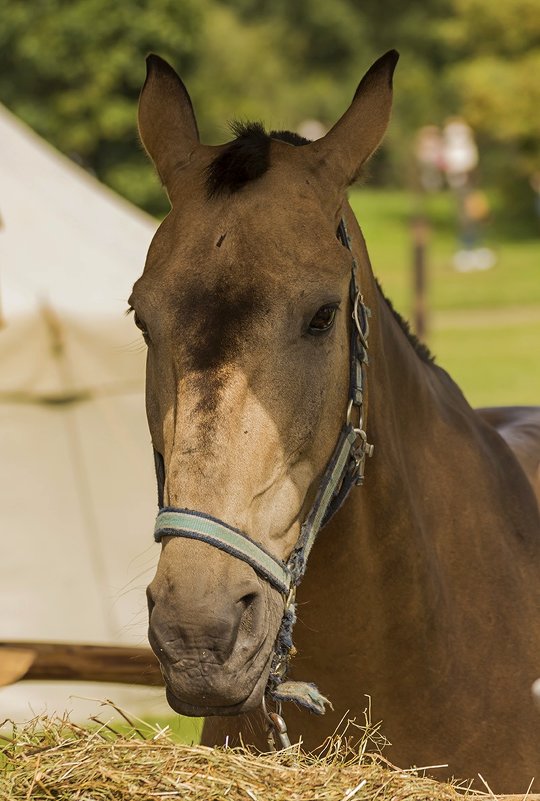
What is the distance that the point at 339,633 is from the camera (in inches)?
116

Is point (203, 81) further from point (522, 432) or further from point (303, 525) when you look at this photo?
point (303, 525)

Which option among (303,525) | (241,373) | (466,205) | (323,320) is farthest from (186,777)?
(466,205)

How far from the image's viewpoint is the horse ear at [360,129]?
9.42ft

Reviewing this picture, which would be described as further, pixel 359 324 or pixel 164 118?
pixel 164 118

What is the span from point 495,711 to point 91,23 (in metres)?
Answer: 33.3

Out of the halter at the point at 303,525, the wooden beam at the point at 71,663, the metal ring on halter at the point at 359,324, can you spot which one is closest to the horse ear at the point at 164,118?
the halter at the point at 303,525

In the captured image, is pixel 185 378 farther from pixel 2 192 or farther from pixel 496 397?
pixel 496 397

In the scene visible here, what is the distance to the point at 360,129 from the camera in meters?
2.89

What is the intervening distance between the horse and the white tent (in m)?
3.35

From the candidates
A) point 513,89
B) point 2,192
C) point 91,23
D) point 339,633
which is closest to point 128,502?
point 2,192

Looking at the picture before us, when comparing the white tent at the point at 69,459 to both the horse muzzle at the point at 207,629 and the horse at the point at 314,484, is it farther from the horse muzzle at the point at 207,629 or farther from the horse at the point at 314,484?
the horse muzzle at the point at 207,629

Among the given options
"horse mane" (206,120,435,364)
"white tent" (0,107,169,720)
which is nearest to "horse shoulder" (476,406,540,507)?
"horse mane" (206,120,435,364)

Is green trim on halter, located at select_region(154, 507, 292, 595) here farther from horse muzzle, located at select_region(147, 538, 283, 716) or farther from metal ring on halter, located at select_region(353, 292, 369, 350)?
metal ring on halter, located at select_region(353, 292, 369, 350)

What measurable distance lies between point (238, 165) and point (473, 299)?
2056 cm
